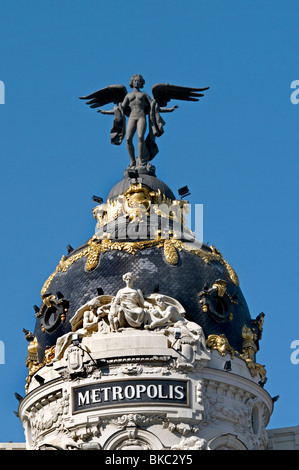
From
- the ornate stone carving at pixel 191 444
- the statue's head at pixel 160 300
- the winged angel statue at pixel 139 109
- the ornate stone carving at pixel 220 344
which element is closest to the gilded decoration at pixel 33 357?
the statue's head at pixel 160 300

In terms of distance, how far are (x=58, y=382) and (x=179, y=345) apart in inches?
204

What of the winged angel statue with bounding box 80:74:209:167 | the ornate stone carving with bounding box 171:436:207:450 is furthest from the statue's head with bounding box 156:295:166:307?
the winged angel statue with bounding box 80:74:209:167

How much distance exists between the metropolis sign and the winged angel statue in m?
13.3

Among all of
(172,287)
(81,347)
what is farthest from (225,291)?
(81,347)

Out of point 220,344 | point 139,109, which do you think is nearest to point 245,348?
point 220,344

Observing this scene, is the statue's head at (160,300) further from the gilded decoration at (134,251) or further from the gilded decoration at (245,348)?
the gilded decoration at (245,348)

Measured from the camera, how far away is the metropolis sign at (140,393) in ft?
218

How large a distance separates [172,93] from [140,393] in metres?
17.3

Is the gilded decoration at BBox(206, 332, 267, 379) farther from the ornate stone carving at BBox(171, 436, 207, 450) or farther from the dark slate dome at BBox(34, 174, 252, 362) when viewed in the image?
the ornate stone carving at BBox(171, 436, 207, 450)

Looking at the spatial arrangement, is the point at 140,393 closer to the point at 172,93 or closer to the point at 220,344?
the point at 220,344

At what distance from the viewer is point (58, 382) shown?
68.2 metres

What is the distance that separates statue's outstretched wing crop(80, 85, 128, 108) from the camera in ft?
255

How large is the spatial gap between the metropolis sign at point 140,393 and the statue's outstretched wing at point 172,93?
643 inches
